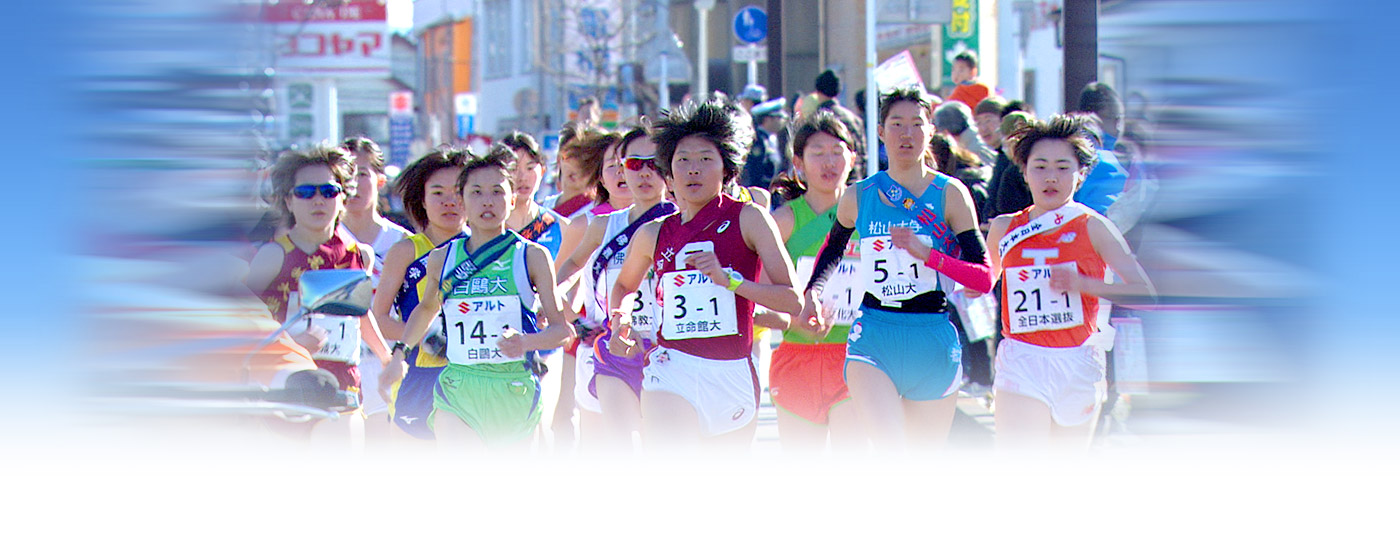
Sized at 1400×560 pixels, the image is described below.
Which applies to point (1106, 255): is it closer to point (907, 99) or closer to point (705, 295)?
point (907, 99)

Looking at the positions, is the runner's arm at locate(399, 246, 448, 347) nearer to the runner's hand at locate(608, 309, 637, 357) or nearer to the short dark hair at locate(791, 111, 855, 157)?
the runner's hand at locate(608, 309, 637, 357)

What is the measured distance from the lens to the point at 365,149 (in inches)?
266

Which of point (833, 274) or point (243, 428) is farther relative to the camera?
point (833, 274)

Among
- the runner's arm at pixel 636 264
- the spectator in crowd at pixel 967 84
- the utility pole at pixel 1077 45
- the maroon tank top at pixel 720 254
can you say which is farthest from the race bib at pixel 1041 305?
the spectator in crowd at pixel 967 84

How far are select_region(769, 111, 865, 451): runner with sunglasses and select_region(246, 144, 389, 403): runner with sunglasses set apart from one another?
1.64 m

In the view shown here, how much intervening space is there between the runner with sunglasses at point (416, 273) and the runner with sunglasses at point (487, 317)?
16 centimetres

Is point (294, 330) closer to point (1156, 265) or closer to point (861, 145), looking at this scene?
point (1156, 265)

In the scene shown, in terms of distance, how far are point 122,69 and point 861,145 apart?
535 cm

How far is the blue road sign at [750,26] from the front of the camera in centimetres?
1766

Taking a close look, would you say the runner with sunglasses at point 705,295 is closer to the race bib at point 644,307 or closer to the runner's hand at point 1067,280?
the race bib at point 644,307

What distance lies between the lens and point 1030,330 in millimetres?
5070

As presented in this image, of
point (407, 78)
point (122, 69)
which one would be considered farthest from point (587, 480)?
point (407, 78)

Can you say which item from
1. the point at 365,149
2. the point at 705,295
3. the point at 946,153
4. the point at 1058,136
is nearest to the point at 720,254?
the point at 705,295

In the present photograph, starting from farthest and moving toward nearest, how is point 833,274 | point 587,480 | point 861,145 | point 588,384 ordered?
1. point 861,145
2. point 588,384
3. point 833,274
4. point 587,480
